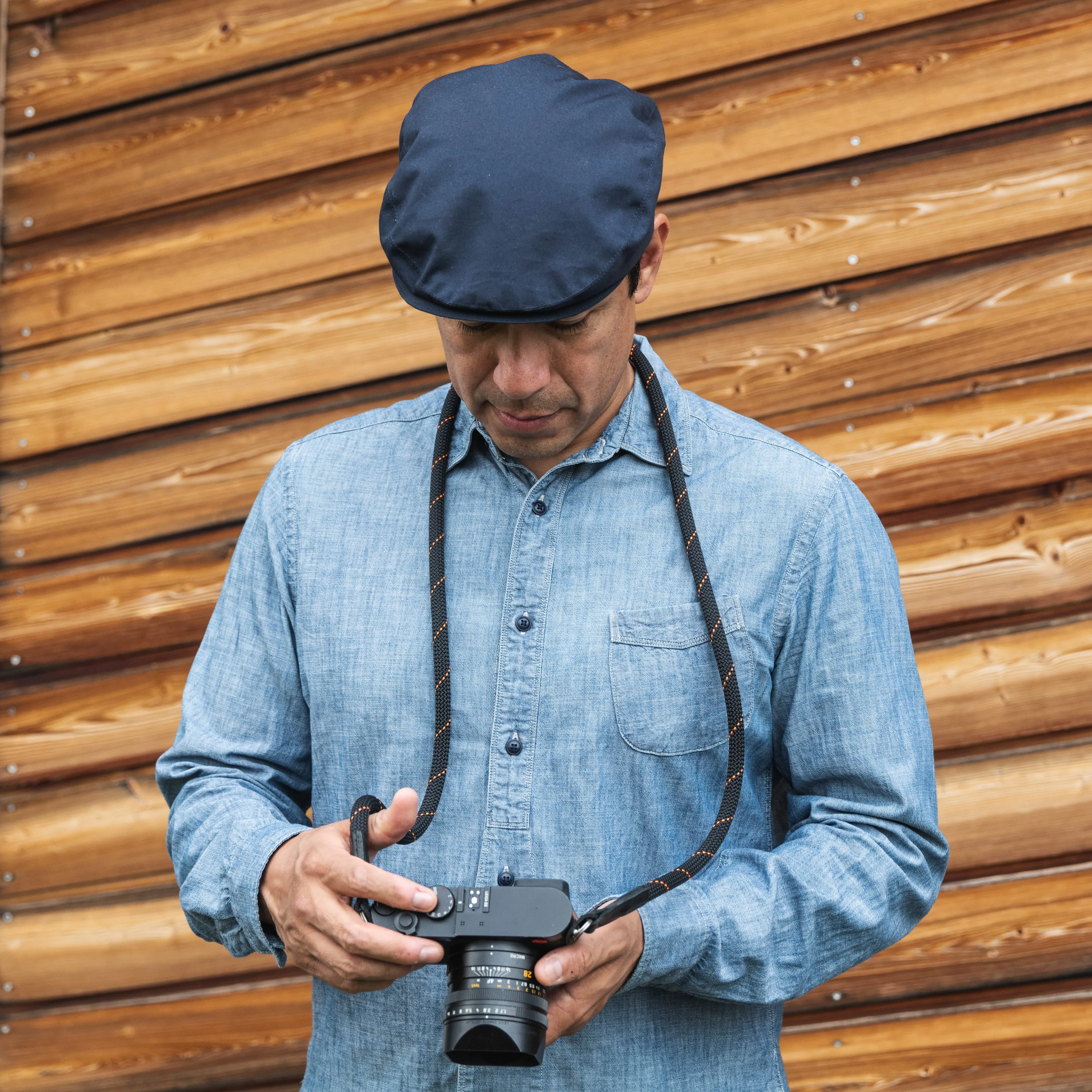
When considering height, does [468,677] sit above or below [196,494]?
above

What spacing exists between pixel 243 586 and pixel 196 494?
122cm

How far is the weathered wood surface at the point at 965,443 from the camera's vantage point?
2188 millimetres

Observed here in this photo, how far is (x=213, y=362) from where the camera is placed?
262 centimetres

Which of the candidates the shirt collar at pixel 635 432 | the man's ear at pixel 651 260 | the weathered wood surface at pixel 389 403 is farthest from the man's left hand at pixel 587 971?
the weathered wood surface at pixel 389 403

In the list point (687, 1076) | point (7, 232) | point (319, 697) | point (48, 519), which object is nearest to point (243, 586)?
point (319, 697)

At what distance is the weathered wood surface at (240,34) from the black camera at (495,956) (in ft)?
6.18

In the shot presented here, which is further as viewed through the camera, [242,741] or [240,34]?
[240,34]

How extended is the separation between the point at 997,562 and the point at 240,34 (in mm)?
2115

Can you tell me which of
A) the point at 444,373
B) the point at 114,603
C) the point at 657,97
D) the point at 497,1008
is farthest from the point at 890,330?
the point at 114,603

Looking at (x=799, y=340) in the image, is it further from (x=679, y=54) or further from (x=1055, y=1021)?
(x=1055, y=1021)

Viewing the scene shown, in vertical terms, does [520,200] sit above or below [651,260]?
above

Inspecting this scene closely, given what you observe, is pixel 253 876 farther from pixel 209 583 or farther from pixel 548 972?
pixel 209 583

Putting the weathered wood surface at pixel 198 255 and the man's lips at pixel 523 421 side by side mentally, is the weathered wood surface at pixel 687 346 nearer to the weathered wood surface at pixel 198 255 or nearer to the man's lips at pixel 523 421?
the weathered wood surface at pixel 198 255

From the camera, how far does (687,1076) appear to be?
4.35ft
